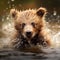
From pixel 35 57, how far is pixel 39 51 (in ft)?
1.87

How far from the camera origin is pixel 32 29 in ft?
30.3

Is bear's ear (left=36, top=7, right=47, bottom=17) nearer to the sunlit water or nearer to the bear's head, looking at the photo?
the bear's head

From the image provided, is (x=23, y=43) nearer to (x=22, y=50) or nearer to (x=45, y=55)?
(x=22, y=50)

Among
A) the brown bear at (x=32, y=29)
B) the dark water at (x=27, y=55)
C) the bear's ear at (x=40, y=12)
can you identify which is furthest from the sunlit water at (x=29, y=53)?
the bear's ear at (x=40, y=12)

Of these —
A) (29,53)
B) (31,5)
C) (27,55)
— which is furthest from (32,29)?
(31,5)

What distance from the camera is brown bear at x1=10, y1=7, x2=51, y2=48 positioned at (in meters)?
9.40

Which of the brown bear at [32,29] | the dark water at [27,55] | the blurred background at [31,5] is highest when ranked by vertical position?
the blurred background at [31,5]

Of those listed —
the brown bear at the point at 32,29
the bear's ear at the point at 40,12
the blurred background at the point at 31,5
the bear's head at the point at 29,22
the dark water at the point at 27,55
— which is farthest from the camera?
the blurred background at the point at 31,5

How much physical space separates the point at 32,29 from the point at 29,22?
0.26 metres

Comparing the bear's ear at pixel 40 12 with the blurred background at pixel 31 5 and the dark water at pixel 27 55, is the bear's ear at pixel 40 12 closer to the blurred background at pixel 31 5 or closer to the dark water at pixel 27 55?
the dark water at pixel 27 55

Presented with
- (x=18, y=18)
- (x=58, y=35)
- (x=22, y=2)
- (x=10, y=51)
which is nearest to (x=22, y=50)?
(x=10, y=51)

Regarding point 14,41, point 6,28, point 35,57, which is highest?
point 6,28

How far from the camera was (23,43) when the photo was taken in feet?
31.1

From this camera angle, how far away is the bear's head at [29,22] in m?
9.23
